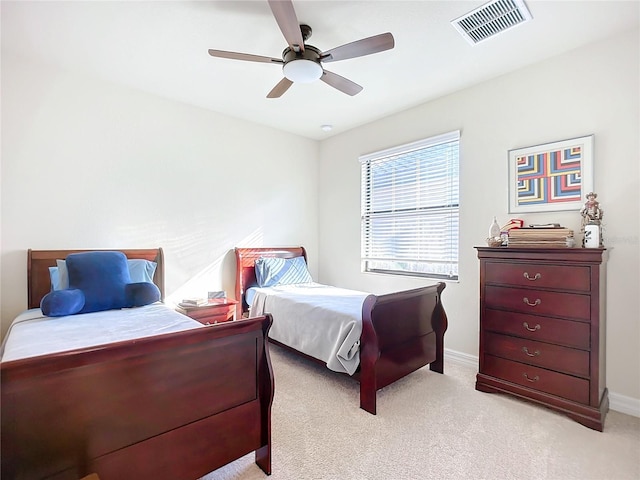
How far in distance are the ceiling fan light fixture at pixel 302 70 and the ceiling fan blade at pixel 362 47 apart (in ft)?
0.26

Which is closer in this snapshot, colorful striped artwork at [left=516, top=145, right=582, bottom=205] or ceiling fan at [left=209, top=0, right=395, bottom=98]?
ceiling fan at [left=209, top=0, right=395, bottom=98]

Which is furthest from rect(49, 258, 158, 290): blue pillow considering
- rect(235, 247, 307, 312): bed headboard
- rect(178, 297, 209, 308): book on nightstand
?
rect(235, 247, 307, 312): bed headboard

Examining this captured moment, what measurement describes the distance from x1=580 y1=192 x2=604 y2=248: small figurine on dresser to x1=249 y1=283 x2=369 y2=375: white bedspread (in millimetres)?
1703

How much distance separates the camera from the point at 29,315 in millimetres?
2391

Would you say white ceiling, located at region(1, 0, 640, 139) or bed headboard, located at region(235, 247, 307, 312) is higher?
white ceiling, located at region(1, 0, 640, 139)

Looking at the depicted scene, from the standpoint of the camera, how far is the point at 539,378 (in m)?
2.28

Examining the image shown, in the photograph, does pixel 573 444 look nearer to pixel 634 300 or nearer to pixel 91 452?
pixel 634 300

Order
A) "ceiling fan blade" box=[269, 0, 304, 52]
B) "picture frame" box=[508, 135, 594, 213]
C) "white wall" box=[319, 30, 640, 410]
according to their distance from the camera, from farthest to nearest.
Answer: "picture frame" box=[508, 135, 594, 213], "white wall" box=[319, 30, 640, 410], "ceiling fan blade" box=[269, 0, 304, 52]

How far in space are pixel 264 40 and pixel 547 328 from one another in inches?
117

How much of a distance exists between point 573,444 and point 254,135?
4160mm

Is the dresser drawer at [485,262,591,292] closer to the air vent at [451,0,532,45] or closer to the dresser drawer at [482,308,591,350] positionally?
the dresser drawer at [482,308,591,350]

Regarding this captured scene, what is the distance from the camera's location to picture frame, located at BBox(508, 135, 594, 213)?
2.43m

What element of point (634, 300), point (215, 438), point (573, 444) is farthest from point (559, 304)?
point (215, 438)

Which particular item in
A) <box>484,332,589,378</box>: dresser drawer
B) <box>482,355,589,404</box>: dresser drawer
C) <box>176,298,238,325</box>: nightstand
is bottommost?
<box>482,355,589,404</box>: dresser drawer
